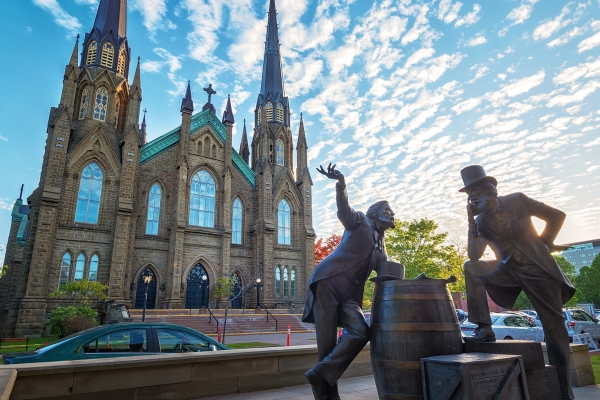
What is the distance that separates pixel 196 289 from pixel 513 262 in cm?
2698

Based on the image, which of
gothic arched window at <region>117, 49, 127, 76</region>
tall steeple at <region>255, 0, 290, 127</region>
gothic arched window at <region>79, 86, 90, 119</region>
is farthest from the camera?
tall steeple at <region>255, 0, 290, 127</region>

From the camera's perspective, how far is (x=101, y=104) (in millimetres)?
28641

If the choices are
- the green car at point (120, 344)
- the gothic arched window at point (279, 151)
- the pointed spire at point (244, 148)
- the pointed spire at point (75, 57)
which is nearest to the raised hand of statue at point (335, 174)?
the green car at point (120, 344)

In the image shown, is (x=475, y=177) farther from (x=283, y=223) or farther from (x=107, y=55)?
(x=107, y=55)

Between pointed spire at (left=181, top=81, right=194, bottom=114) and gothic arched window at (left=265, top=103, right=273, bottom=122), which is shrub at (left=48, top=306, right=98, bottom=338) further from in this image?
gothic arched window at (left=265, top=103, right=273, bottom=122)

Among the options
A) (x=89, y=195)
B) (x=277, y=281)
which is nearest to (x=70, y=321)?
(x=89, y=195)

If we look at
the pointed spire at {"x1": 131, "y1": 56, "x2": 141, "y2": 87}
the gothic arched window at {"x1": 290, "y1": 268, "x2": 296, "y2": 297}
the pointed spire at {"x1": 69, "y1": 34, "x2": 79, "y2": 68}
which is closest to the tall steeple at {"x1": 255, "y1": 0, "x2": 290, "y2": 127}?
the pointed spire at {"x1": 131, "y1": 56, "x2": 141, "y2": 87}

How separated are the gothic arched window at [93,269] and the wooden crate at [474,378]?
84.1 ft

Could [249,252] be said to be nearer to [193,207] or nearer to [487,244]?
[193,207]

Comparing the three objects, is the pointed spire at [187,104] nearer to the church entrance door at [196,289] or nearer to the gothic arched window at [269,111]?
the gothic arched window at [269,111]

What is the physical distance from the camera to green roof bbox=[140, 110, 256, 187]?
97.0 ft

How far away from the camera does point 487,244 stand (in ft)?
14.4

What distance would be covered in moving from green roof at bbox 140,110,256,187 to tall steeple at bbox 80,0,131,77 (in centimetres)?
630

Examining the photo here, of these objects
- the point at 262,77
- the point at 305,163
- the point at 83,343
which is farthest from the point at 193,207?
the point at 83,343
